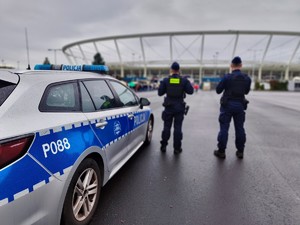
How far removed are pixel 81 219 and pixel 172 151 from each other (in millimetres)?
2702

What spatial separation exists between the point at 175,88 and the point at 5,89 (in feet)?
9.79

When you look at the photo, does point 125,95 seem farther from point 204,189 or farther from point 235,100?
point 235,100

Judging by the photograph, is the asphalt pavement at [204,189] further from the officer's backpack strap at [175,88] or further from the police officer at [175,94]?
the officer's backpack strap at [175,88]

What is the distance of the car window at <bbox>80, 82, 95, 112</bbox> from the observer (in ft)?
7.51

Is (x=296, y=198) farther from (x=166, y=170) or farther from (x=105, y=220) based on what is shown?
(x=105, y=220)

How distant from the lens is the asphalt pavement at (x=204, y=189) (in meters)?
2.31

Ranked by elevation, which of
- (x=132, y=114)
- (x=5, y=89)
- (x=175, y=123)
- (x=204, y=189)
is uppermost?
(x=5, y=89)

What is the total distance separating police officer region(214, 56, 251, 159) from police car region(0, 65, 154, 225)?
2.27 metres

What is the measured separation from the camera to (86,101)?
92.7 inches

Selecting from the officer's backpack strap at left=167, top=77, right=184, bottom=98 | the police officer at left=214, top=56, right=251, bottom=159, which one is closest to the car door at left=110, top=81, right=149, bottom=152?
the officer's backpack strap at left=167, top=77, right=184, bottom=98

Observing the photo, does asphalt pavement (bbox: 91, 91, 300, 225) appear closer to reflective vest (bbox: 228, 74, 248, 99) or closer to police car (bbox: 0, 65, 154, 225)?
police car (bbox: 0, 65, 154, 225)

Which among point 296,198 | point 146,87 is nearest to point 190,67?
point 146,87

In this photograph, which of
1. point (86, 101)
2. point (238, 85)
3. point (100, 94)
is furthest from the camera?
point (238, 85)

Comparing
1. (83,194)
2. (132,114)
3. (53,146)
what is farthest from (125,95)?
(53,146)
